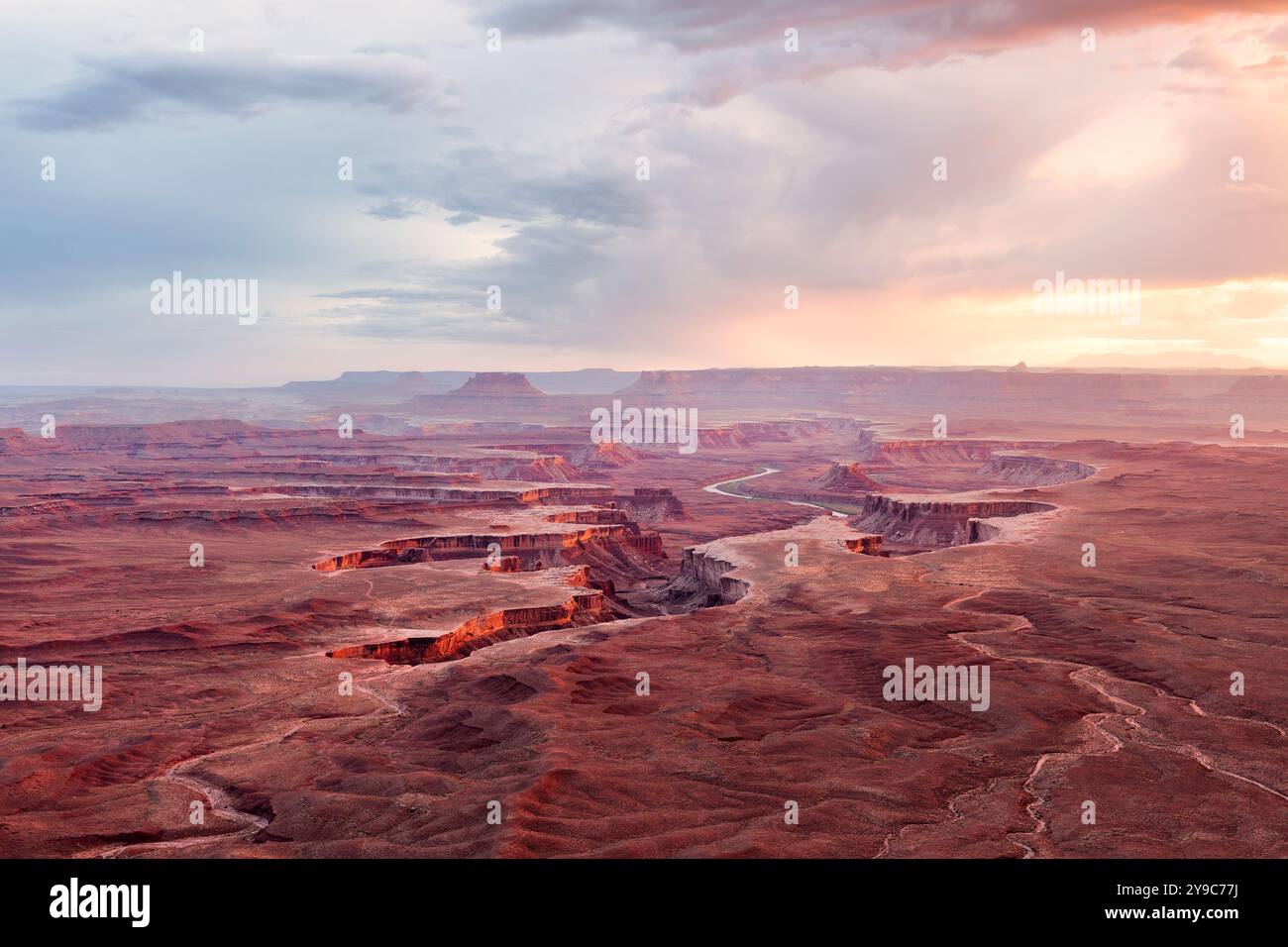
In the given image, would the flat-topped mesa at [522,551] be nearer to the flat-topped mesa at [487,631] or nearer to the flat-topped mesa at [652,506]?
the flat-topped mesa at [487,631]

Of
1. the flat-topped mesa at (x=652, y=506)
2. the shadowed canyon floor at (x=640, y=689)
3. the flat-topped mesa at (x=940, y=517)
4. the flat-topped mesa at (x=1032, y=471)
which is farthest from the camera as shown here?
the flat-topped mesa at (x=1032, y=471)

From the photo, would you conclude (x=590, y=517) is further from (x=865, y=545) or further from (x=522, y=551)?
(x=865, y=545)

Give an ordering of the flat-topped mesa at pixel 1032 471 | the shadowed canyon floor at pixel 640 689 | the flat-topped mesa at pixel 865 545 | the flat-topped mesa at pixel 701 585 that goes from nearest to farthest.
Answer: the shadowed canyon floor at pixel 640 689, the flat-topped mesa at pixel 701 585, the flat-topped mesa at pixel 865 545, the flat-topped mesa at pixel 1032 471

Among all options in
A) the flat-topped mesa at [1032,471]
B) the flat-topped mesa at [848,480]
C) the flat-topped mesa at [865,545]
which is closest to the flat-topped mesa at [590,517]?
the flat-topped mesa at [865,545]

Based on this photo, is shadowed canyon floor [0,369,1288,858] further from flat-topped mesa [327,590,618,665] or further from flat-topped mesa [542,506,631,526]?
flat-topped mesa [542,506,631,526]

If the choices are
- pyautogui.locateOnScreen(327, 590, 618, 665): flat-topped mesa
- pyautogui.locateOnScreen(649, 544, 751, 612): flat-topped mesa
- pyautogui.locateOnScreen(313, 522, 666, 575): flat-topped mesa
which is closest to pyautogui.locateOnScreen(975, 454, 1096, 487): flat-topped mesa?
pyautogui.locateOnScreen(313, 522, 666, 575): flat-topped mesa

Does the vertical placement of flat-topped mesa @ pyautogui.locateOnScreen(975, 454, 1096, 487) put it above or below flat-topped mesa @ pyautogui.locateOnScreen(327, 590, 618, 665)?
above

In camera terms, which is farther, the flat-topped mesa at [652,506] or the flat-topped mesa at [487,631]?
the flat-topped mesa at [652,506]
